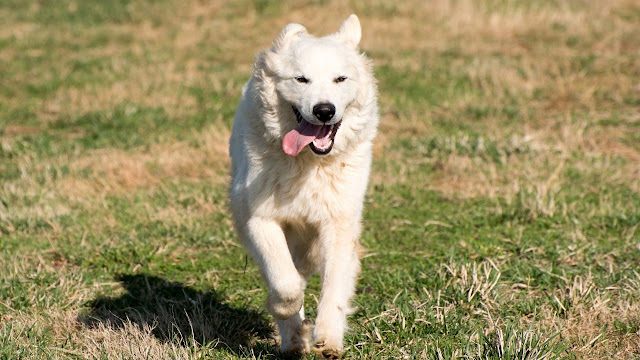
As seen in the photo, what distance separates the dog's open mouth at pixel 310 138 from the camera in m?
4.01

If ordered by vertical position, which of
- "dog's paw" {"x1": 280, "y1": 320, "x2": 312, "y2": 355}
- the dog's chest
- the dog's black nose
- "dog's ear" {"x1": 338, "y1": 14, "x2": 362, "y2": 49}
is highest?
"dog's ear" {"x1": 338, "y1": 14, "x2": 362, "y2": 49}

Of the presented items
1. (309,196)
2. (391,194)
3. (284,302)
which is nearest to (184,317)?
(284,302)

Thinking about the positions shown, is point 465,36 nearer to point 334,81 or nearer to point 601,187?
point 601,187

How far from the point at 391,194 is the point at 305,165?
3.00 metres

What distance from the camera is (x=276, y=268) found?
388 centimetres

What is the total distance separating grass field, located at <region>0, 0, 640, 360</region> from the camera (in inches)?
177

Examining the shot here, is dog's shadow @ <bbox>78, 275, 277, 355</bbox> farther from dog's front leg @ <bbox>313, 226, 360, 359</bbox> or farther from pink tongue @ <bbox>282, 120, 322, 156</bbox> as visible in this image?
pink tongue @ <bbox>282, 120, 322, 156</bbox>

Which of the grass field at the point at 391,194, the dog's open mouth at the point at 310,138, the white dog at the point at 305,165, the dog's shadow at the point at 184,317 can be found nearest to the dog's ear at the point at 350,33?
the white dog at the point at 305,165

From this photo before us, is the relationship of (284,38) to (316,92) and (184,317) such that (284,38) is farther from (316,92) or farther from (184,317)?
(184,317)

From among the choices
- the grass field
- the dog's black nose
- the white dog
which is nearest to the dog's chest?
the white dog

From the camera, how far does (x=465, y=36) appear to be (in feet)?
43.7

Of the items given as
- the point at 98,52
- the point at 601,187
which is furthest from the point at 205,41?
the point at 601,187

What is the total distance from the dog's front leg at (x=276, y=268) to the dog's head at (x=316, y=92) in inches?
16.6

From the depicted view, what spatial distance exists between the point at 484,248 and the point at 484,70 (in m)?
5.68
